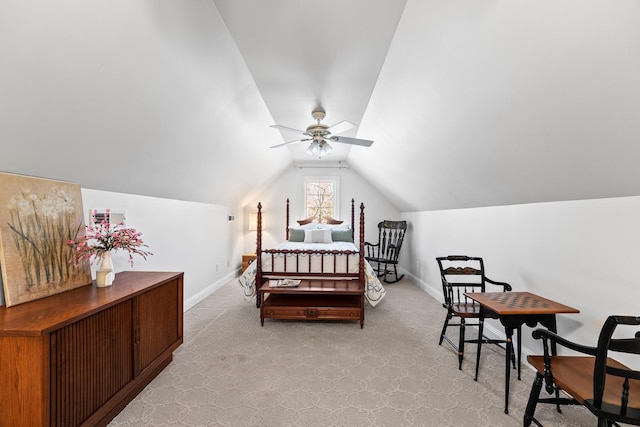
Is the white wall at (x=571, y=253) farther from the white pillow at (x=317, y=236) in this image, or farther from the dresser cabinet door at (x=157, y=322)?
the dresser cabinet door at (x=157, y=322)

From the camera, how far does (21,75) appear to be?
131 cm

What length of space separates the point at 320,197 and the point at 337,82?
12.8 feet

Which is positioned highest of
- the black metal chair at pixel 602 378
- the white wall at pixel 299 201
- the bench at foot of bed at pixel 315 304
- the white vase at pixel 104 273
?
the white wall at pixel 299 201

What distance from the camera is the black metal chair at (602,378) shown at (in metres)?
1.20

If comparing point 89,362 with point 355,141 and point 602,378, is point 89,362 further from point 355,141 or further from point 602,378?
point 355,141

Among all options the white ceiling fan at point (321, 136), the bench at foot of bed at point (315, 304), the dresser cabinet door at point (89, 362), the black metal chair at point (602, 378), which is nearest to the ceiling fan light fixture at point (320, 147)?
the white ceiling fan at point (321, 136)

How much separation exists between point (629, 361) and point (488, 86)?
6.09 feet

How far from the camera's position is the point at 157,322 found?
2.29 meters

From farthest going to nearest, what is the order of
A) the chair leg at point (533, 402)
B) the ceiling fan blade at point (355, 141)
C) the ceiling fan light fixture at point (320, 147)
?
1. the ceiling fan light fixture at point (320, 147)
2. the ceiling fan blade at point (355, 141)
3. the chair leg at point (533, 402)

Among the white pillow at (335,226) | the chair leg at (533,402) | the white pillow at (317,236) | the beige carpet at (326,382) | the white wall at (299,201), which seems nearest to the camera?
the chair leg at (533,402)

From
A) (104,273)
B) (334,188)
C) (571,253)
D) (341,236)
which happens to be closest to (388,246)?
(341,236)

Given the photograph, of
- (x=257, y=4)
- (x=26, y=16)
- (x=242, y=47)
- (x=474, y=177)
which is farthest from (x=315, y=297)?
(x=26, y=16)

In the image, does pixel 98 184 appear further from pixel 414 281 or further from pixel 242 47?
pixel 414 281

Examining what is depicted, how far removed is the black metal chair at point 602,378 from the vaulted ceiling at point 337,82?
3.07ft
